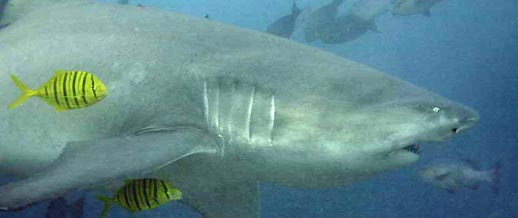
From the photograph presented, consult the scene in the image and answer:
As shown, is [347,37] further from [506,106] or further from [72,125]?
[506,106]

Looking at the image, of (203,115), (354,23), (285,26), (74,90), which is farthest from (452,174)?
(74,90)

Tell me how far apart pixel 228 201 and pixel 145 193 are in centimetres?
81

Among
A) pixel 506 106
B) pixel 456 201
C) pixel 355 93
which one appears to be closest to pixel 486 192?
pixel 456 201

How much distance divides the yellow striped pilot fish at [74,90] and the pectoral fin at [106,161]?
0.28 metres

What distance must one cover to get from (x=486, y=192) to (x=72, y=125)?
15.8 meters

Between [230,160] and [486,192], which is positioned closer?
[230,160]

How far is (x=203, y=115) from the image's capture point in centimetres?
295

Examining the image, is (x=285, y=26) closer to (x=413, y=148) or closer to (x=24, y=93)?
(x=24, y=93)

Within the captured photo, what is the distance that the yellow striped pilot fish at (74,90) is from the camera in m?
2.76

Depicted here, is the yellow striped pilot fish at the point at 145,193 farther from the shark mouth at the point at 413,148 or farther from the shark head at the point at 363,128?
the shark mouth at the point at 413,148

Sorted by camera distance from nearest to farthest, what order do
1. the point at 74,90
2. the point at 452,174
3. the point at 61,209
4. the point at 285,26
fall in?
the point at 74,90
the point at 61,209
the point at 452,174
the point at 285,26

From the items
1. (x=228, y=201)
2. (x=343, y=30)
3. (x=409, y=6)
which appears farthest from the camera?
(x=343, y=30)

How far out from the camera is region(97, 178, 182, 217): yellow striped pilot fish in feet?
9.58

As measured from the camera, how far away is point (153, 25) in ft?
12.0
